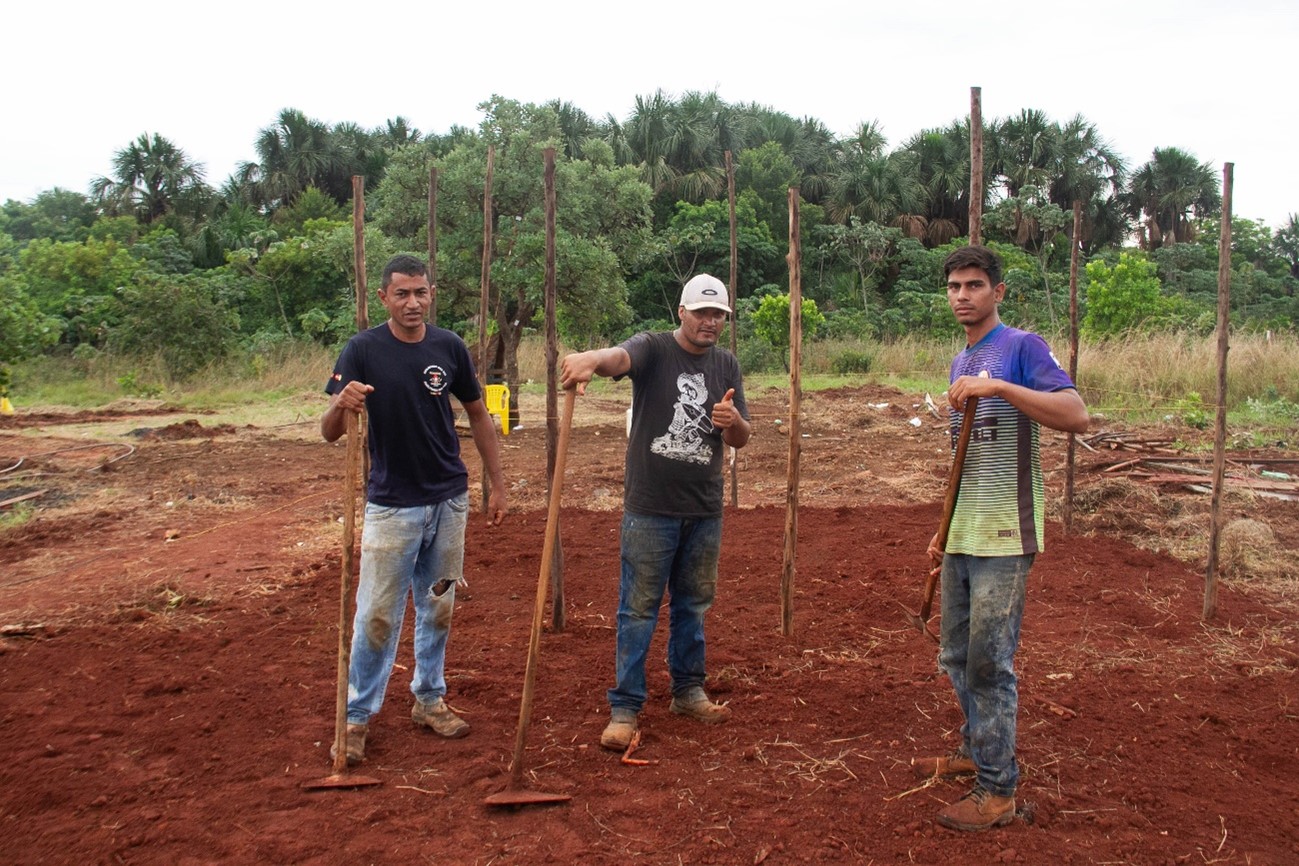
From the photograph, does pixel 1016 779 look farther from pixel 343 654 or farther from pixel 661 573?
pixel 343 654

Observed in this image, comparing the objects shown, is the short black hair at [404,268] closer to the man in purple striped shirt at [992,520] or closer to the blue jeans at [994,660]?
the man in purple striped shirt at [992,520]

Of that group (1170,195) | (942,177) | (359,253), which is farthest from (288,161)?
(359,253)

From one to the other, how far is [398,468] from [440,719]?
1.06m

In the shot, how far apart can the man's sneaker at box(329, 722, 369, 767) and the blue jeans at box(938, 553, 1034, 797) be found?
2.26 m

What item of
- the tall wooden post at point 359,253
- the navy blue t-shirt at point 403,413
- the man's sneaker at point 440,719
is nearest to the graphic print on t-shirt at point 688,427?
the navy blue t-shirt at point 403,413

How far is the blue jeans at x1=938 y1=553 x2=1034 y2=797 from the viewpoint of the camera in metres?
3.20

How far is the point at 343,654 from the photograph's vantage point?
3703mm

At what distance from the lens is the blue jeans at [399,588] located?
3852 millimetres

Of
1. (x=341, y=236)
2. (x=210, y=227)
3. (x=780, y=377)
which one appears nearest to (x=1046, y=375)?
(x=341, y=236)

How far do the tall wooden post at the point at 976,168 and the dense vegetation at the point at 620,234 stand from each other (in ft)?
31.4

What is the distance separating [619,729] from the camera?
154 inches

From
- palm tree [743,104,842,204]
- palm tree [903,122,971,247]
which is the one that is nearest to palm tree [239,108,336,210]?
palm tree [743,104,842,204]

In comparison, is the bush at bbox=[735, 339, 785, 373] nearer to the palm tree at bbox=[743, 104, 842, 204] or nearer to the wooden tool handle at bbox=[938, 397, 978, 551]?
the palm tree at bbox=[743, 104, 842, 204]

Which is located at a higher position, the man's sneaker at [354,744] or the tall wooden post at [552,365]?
the tall wooden post at [552,365]
